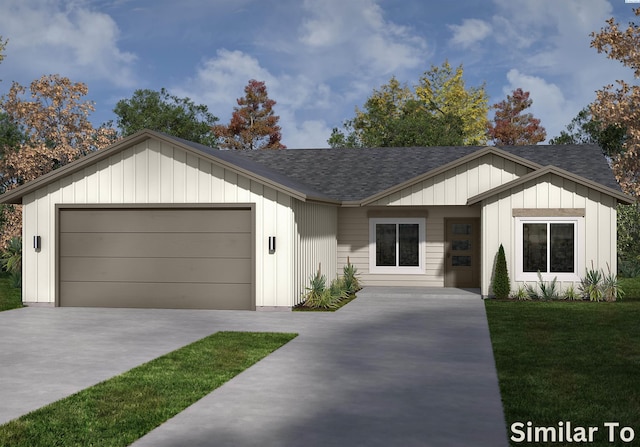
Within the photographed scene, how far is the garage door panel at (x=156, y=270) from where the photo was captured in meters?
16.9

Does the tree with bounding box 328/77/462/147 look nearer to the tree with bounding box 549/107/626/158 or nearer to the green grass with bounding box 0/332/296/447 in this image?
the tree with bounding box 549/107/626/158

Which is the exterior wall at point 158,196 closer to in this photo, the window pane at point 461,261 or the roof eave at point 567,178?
the roof eave at point 567,178

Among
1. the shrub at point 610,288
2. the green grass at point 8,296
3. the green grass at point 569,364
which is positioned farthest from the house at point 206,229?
the green grass at point 569,364

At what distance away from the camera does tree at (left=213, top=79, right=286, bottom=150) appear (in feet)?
176

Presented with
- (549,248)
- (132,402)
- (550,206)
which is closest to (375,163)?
(550,206)

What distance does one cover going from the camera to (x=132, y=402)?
7867mm

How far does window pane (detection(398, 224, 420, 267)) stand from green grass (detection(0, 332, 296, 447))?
1175 cm

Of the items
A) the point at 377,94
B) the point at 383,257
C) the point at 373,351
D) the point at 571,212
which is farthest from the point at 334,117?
the point at 373,351

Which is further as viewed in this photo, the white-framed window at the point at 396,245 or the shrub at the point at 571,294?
the white-framed window at the point at 396,245

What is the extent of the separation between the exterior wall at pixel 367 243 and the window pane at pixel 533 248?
3.51 meters

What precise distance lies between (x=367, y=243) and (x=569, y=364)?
12993mm

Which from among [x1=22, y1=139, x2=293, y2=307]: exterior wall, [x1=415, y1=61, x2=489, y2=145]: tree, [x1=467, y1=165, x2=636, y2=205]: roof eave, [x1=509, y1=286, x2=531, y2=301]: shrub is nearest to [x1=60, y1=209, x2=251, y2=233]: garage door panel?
[x1=22, y1=139, x2=293, y2=307]: exterior wall

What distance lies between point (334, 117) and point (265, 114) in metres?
Result: 6.23

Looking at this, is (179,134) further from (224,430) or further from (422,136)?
(224,430)
